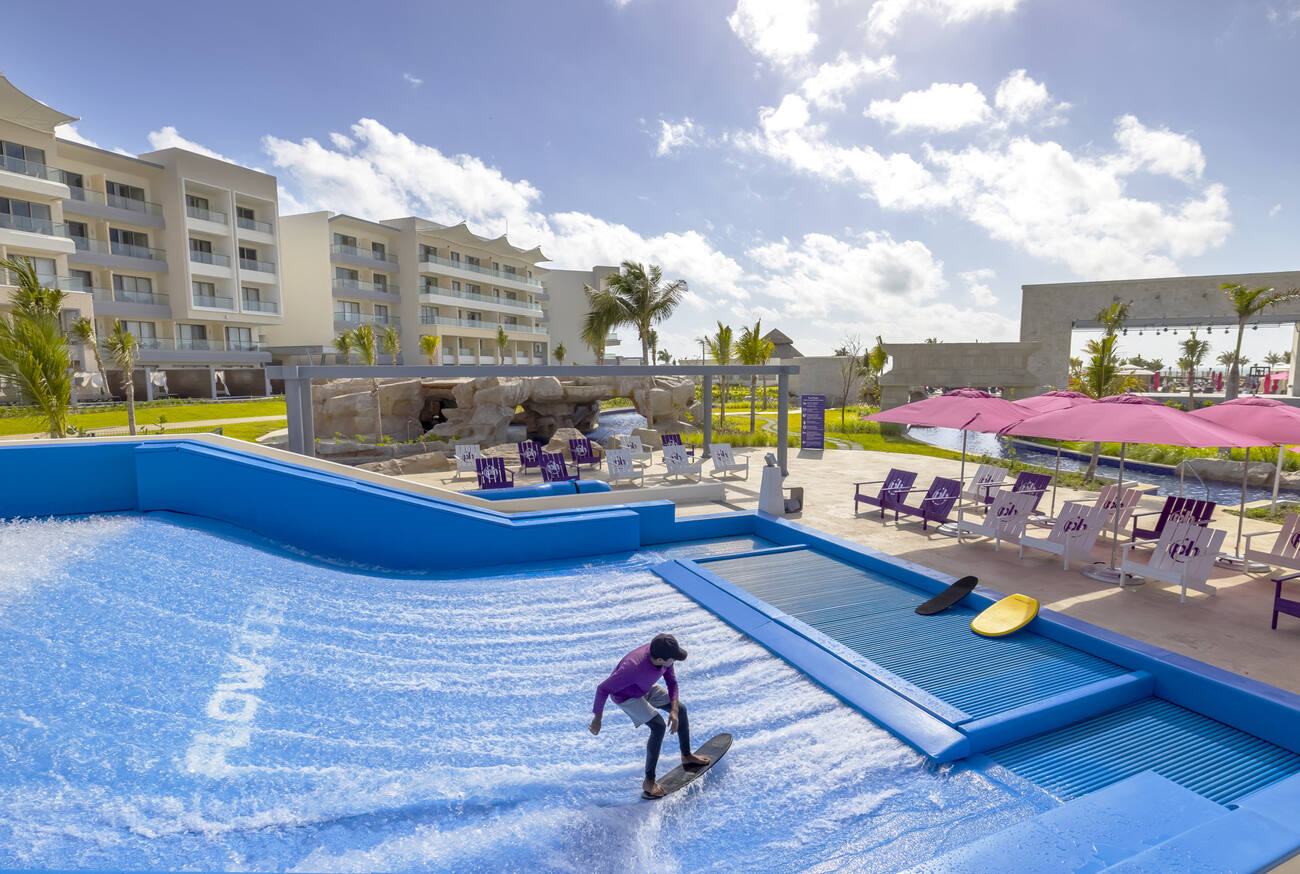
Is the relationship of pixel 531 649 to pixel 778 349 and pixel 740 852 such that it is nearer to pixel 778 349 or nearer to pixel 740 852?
pixel 740 852

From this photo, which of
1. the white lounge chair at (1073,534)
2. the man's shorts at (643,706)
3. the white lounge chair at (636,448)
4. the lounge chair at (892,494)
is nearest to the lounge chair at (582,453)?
the white lounge chair at (636,448)

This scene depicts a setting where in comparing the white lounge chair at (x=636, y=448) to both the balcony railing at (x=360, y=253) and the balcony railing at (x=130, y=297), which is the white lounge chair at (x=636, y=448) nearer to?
the balcony railing at (x=130, y=297)

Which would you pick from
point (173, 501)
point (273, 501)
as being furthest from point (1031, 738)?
point (173, 501)

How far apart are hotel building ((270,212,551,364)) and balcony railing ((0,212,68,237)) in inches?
505

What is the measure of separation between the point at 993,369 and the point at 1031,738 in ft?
95.0

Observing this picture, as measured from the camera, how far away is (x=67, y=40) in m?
19.3

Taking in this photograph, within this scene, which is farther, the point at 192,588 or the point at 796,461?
A: the point at 796,461

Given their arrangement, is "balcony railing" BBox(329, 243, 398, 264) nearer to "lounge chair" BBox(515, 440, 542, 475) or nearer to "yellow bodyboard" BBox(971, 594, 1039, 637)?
"lounge chair" BBox(515, 440, 542, 475)

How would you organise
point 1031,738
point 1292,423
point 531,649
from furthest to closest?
point 1292,423 < point 531,649 < point 1031,738

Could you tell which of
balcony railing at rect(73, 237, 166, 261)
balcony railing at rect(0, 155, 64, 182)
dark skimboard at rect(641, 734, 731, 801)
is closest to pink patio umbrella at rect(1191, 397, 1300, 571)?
dark skimboard at rect(641, 734, 731, 801)

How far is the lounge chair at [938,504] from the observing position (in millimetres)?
10859

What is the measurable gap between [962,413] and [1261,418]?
3.60 metres

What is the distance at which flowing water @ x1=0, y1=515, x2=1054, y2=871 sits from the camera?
3975 mm

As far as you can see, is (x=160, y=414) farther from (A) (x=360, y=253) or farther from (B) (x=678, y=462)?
(A) (x=360, y=253)
